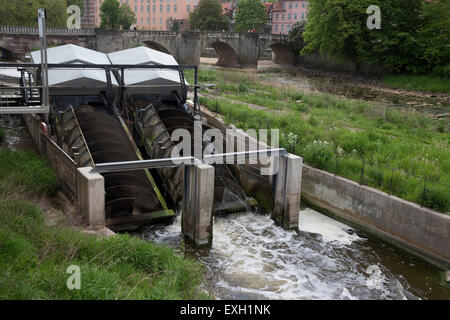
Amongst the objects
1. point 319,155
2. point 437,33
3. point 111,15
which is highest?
point 111,15

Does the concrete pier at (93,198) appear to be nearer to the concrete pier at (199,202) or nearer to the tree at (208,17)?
the concrete pier at (199,202)

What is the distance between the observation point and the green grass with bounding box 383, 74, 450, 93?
4844 centimetres

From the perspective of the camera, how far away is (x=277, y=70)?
236ft

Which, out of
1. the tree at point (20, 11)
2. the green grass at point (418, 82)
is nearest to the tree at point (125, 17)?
the tree at point (20, 11)

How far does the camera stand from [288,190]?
1535 cm

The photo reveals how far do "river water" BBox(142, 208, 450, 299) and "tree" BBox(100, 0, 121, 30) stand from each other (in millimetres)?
93014

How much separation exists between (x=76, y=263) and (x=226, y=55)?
71.7 meters

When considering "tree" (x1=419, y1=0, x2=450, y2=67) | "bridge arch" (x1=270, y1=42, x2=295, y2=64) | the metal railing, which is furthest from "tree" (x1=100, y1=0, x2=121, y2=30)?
the metal railing

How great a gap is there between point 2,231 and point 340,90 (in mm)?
39846

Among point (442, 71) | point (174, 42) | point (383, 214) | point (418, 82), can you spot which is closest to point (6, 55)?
point (174, 42)

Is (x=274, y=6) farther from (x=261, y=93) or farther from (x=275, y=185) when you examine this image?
(x=275, y=185)

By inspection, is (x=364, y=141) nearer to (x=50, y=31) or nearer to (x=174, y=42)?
(x=50, y=31)

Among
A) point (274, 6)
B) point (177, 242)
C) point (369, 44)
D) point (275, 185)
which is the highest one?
point (274, 6)
